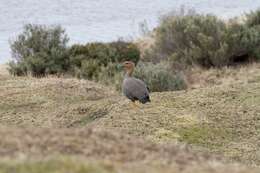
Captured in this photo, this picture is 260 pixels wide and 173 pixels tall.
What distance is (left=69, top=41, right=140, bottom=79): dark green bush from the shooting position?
77.5 ft

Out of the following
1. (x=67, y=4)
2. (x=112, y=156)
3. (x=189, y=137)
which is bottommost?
(x=189, y=137)

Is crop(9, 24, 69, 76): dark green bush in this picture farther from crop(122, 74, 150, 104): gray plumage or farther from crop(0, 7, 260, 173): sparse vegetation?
crop(122, 74, 150, 104): gray plumage

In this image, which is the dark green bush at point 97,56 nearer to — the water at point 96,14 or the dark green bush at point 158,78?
the dark green bush at point 158,78

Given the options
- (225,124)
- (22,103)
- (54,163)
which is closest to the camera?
(54,163)

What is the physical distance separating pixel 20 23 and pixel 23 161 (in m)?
31.9

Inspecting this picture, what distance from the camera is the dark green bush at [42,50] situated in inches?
903

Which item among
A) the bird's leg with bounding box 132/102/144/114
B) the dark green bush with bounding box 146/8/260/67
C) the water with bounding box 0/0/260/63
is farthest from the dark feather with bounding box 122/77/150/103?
the water with bounding box 0/0/260/63

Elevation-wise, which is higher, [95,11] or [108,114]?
[95,11]

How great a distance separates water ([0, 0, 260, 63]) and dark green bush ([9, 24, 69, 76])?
6.91 meters

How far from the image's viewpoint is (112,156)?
5977 mm

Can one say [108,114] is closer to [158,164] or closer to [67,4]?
[158,164]

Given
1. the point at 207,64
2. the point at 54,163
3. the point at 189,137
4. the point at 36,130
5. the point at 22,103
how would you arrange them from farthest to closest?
the point at 207,64 → the point at 22,103 → the point at 189,137 → the point at 36,130 → the point at 54,163

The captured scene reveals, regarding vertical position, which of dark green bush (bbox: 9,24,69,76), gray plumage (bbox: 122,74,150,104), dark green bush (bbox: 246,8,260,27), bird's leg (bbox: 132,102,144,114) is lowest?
bird's leg (bbox: 132,102,144,114)

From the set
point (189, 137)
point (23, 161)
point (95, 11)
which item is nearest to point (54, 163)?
point (23, 161)
